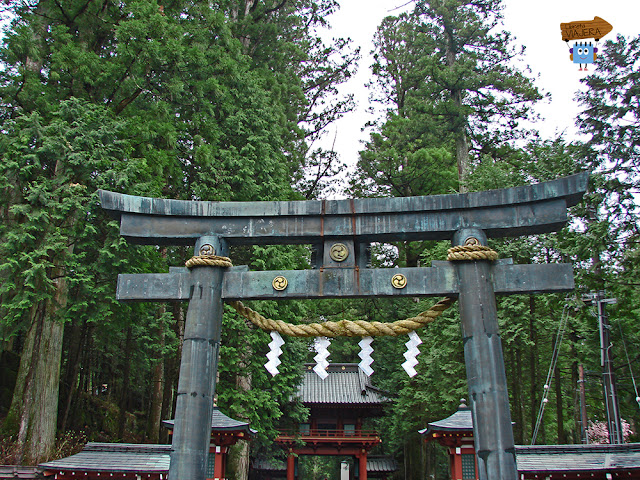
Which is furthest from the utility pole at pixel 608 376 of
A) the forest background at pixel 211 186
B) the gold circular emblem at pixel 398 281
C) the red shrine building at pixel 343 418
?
the red shrine building at pixel 343 418

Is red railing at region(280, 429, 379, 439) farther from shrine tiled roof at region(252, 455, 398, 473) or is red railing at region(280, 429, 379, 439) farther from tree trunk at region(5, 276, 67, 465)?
tree trunk at region(5, 276, 67, 465)

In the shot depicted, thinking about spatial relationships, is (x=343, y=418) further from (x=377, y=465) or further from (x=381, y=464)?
(x=381, y=464)

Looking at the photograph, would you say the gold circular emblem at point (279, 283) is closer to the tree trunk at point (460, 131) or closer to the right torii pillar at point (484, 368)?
the right torii pillar at point (484, 368)

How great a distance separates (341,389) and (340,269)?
18133 millimetres

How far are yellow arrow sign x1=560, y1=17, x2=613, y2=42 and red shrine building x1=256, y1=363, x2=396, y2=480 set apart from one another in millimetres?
13907

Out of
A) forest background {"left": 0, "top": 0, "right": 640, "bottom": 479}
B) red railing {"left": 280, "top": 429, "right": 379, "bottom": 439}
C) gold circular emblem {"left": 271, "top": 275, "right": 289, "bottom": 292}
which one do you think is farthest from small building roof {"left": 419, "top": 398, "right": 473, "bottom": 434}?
red railing {"left": 280, "top": 429, "right": 379, "bottom": 439}

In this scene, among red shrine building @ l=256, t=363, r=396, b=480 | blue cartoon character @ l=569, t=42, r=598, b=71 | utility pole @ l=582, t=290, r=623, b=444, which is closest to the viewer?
blue cartoon character @ l=569, t=42, r=598, b=71

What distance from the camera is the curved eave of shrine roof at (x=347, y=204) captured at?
520 centimetres

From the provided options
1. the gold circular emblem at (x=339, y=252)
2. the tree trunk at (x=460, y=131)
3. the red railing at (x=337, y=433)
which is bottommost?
the red railing at (x=337, y=433)

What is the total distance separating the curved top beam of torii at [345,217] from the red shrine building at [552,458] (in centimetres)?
552

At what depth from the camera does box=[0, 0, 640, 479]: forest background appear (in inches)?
397

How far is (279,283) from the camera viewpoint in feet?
17.9

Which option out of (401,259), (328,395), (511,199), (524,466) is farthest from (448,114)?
(511,199)

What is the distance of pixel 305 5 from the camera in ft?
65.7
